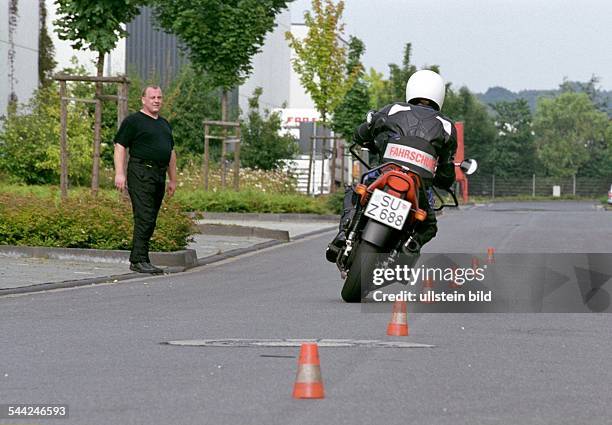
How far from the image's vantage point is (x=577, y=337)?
10258mm

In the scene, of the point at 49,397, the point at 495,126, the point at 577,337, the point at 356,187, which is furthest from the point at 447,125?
the point at 495,126

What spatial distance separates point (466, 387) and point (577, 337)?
2901 millimetres

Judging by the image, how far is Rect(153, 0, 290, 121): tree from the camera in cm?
3625

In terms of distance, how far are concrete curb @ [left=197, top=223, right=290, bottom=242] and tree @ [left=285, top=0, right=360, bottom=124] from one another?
22699 millimetres

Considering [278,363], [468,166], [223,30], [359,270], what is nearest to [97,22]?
[468,166]

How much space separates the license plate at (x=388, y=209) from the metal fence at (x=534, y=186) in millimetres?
96374

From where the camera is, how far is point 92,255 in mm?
18312

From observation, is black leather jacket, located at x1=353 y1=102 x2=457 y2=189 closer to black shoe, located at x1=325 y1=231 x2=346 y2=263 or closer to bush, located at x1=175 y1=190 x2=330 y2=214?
black shoe, located at x1=325 y1=231 x2=346 y2=263

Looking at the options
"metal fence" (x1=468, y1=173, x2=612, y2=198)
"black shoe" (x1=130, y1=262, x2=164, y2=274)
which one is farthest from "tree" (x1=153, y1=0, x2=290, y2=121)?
"metal fence" (x1=468, y1=173, x2=612, y2=198)

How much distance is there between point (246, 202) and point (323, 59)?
1412cm

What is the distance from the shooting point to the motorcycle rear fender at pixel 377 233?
1212 centimetres

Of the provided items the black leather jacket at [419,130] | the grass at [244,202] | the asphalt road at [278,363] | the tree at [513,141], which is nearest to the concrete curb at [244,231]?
the grass at [244,202]

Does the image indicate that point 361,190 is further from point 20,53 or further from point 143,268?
point 20,53

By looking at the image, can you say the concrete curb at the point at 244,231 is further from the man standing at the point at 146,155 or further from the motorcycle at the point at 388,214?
the motorcycle at the point at 388,214
